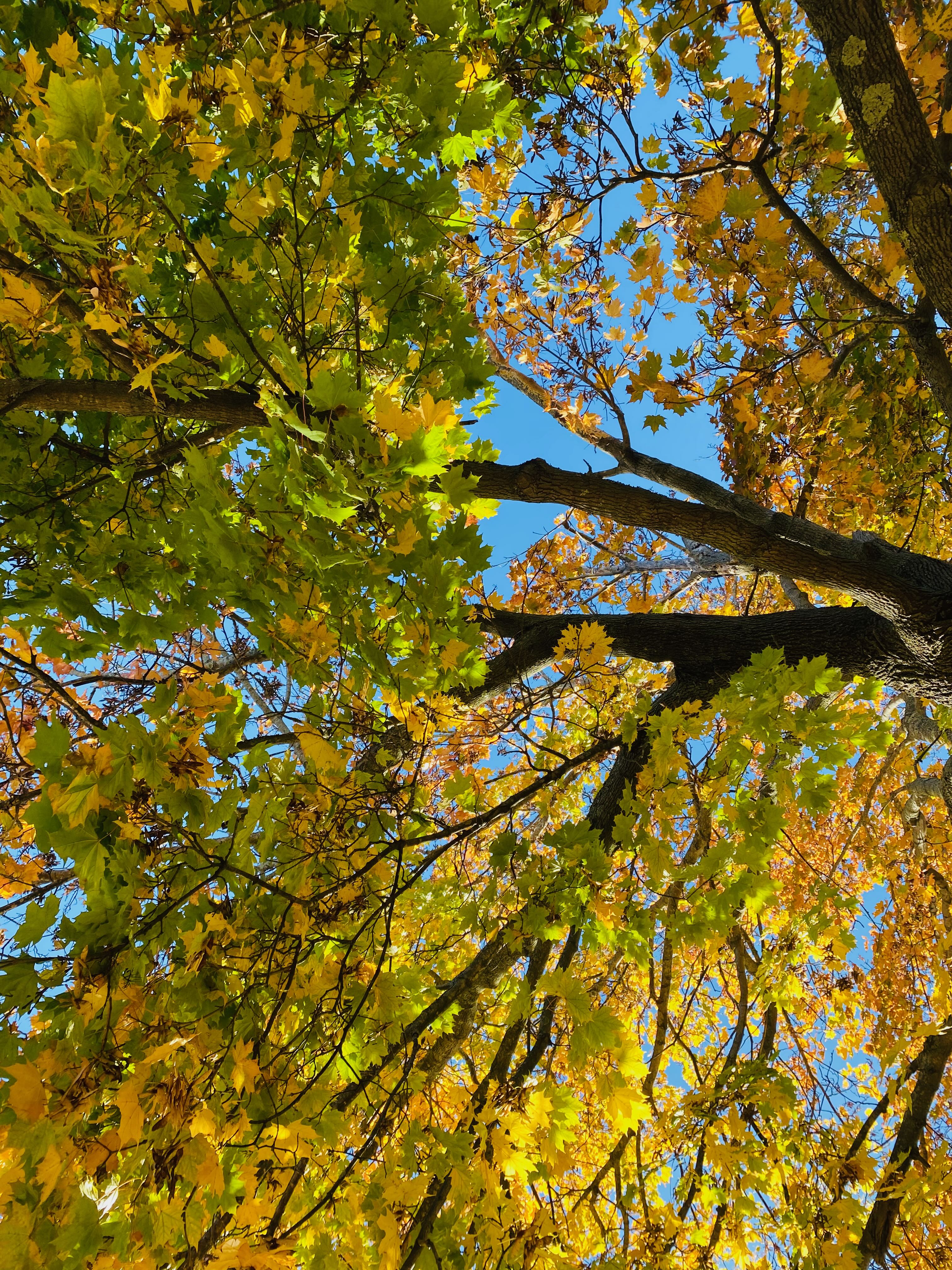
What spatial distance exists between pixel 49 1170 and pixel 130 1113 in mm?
156

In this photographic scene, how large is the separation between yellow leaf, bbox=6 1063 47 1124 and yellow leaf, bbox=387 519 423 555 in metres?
1.42

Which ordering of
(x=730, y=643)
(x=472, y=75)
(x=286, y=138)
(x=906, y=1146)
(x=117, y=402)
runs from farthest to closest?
1. (x=730, y=643)
2. (x=906, y=1146)
3. (x=472, y=75)
4. (x=117, y=402)
5. (x=286, y=138)

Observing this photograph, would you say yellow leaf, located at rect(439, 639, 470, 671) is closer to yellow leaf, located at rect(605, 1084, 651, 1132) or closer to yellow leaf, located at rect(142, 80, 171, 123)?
yellow leaf, located at rect(605, 1084, 651, 1132)

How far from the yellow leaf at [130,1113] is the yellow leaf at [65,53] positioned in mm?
2345

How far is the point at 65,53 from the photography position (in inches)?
63.3

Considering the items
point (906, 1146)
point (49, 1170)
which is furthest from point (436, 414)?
point (906, 1146)

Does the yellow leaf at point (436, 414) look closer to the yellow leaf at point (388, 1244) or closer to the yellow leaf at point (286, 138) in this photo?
the yellow leaf at point (286, 138)

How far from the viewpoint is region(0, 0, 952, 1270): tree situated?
5.34 feet

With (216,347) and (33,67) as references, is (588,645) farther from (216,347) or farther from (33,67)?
(33,67)

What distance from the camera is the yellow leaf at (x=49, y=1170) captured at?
1324 millimetres

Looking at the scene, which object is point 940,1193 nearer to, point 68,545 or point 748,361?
point 748,361

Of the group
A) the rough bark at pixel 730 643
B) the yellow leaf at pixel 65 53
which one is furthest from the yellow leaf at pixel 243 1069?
the yellow leaf at pixel 65 53

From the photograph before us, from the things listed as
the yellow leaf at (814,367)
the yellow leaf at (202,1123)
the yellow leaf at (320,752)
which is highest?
the yellow leaf at (814,367)

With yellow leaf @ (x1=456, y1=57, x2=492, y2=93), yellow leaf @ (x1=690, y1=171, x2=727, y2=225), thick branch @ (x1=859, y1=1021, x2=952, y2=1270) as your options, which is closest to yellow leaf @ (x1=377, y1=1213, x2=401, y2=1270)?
thick branch @ (x1=859, y1=1021, x2=952, y2=1270)
